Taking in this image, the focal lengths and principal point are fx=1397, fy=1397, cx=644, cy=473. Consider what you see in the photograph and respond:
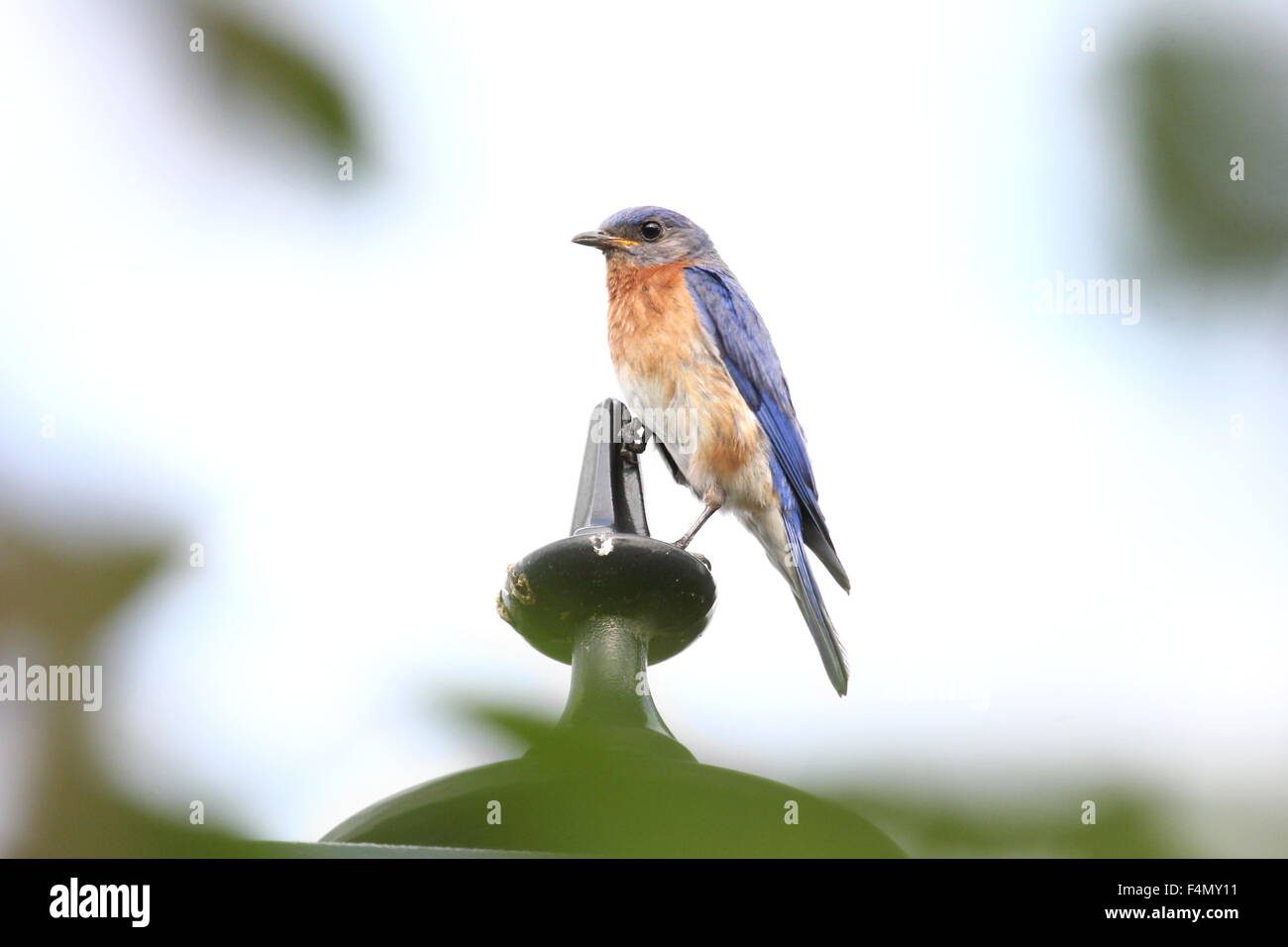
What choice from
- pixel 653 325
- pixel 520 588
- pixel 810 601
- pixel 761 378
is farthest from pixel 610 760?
pixel 761 378

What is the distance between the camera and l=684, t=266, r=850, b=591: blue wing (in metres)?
6.21

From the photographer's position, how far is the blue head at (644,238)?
6707 mm

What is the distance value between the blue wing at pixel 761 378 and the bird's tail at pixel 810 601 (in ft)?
0.24

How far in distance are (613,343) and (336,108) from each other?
3.65 meters

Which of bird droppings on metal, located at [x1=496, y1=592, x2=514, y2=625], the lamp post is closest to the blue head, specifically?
the lamp post

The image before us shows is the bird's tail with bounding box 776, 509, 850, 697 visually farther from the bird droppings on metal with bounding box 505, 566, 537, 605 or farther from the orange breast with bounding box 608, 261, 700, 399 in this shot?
the bird droppings on metal with bounding box 505, 566, 537, 605

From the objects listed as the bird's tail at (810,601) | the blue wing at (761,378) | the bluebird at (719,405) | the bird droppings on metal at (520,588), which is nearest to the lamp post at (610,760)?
the bird droppings on metal at (520,588)

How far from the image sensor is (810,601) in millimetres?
5676

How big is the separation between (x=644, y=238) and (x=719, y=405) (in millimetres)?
Answer: 1091

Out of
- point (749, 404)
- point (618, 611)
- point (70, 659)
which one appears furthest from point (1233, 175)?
point (749, 404)

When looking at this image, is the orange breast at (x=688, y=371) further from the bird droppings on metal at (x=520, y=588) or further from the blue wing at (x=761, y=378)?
the bird droppings on metal at (x=520, y=588)

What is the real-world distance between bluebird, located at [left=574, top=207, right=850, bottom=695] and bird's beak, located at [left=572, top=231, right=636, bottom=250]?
0.05ft

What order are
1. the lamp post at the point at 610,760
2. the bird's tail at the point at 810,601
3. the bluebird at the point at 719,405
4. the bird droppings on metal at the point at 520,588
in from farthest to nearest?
the bluebird at the point at 719,405 < the bird's tail at the point at 810,601 < the bird droppings on metal at the point at 520,588 < the lamp post at the point at 610,760
